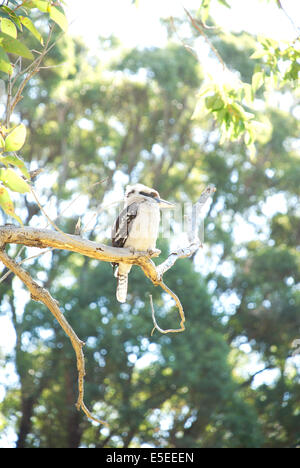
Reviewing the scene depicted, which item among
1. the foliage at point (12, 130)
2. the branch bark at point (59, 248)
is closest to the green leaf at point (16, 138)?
the foliage at point (12, 130)

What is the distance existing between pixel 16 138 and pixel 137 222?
5.86ft

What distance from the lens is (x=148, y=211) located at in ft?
13.1

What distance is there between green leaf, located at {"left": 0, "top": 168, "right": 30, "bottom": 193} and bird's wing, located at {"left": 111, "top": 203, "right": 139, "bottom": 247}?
69.8 inches

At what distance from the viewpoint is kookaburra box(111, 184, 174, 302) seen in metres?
3.77

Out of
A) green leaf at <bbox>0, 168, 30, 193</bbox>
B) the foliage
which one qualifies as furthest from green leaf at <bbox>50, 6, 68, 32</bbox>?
green leaf at <bbox>0, 168, 30, 193</bbox>

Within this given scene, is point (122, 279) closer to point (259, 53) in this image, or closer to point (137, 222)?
point (137, 222)

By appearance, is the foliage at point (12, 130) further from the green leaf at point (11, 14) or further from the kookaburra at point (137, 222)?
the kookaburra at point (137, 222)

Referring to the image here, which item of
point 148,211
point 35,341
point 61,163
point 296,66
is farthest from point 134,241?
point 61,163

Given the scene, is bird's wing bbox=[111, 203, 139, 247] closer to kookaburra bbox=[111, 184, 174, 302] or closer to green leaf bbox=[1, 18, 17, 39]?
kookaburra bbox=[111, 184, 174, 302]

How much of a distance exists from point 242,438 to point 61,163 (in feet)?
23.3

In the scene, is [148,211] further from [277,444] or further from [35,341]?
[277,444]

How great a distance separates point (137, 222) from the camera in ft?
12.6

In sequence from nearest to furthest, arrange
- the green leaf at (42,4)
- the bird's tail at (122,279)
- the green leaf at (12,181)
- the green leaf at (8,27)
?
the green leaf at (12,181), the green leaf at (8,27), the green leaf at (42,4), the bird's tail at (122,279)

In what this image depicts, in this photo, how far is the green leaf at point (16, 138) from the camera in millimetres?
2094
